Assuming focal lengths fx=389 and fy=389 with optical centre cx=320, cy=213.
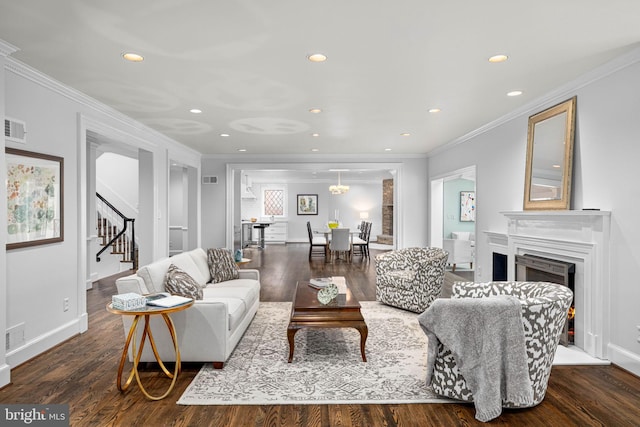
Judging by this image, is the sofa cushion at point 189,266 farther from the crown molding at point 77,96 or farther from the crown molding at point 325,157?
the crown molding at point 325,157

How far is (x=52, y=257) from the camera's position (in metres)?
3.67

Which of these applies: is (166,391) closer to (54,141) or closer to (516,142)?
(54,141)

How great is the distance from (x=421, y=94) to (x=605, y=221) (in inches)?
80.2

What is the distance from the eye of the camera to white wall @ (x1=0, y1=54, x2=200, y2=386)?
319 cm

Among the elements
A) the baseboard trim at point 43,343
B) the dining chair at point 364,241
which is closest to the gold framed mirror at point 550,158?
the baseboard trim at point 43,343

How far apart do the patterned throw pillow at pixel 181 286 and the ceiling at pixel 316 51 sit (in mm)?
1790

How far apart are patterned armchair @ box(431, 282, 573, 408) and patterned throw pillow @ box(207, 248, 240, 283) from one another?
285 centimetres

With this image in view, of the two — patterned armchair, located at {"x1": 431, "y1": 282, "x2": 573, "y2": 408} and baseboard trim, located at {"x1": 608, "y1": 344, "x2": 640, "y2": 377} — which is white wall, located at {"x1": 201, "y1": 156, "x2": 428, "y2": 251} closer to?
baseboard trim, located at {"x1": 608, "y1": 344, "x2": 640, "y2": 377}

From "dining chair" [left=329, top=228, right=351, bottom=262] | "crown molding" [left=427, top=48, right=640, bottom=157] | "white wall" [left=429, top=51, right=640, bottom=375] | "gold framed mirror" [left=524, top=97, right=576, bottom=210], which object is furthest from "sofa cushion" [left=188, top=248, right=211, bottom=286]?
"dining chair" [left=329, top=228, right=351, bottom=262]

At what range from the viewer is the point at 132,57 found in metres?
3.05

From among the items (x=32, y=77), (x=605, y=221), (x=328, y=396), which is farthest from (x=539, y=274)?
(x=32, y=77)

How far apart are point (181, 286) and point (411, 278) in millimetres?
2801

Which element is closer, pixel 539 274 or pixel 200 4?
pixel 200 4

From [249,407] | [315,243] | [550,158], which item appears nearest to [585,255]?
[550,158]
